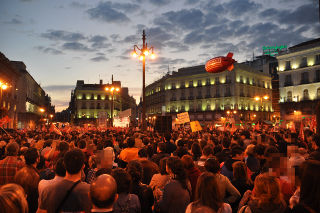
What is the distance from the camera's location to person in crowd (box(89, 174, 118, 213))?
291cm

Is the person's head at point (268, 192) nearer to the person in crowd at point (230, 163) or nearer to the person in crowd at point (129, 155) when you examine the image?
the person in crowd at point (230, 163)

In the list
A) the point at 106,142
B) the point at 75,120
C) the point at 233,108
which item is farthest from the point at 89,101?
the point at 106,142

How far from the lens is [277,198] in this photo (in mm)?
3289

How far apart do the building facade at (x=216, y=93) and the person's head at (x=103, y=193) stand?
58.9m

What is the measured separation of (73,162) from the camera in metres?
3.48

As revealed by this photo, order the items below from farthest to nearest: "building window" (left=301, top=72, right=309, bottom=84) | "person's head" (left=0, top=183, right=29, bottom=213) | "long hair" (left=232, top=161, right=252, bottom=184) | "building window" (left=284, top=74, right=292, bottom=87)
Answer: "building window" (left=284, top=74, right=292, bottom=87), "building window" (left=301, top=72, right=309, bottom=84), "long hair" (left=232, top=161, right=252, bottom=184), "person's head" (left=0, top=183, right=29, bottom=213)

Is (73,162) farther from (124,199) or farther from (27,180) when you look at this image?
(27,180)

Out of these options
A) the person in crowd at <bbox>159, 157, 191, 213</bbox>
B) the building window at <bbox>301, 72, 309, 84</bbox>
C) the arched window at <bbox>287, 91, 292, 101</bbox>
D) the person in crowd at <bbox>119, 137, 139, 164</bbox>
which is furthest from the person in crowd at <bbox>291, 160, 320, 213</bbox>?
the arched window at <bbox>287, 91, 292, 101</bbox>

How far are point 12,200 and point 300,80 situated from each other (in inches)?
2246

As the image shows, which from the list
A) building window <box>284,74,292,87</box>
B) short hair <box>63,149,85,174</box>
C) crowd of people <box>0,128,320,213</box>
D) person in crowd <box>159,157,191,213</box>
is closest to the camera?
crowd of people <box>0,128,320,213</box>

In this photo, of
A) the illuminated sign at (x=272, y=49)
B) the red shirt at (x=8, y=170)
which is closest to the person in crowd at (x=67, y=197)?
the red shirt at (x=8, y=170)

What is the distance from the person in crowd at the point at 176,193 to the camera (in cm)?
404

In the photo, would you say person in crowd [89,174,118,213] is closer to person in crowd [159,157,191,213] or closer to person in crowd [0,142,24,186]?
person in crowd [159,157,191,213]

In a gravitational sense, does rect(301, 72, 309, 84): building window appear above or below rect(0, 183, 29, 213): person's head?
above
